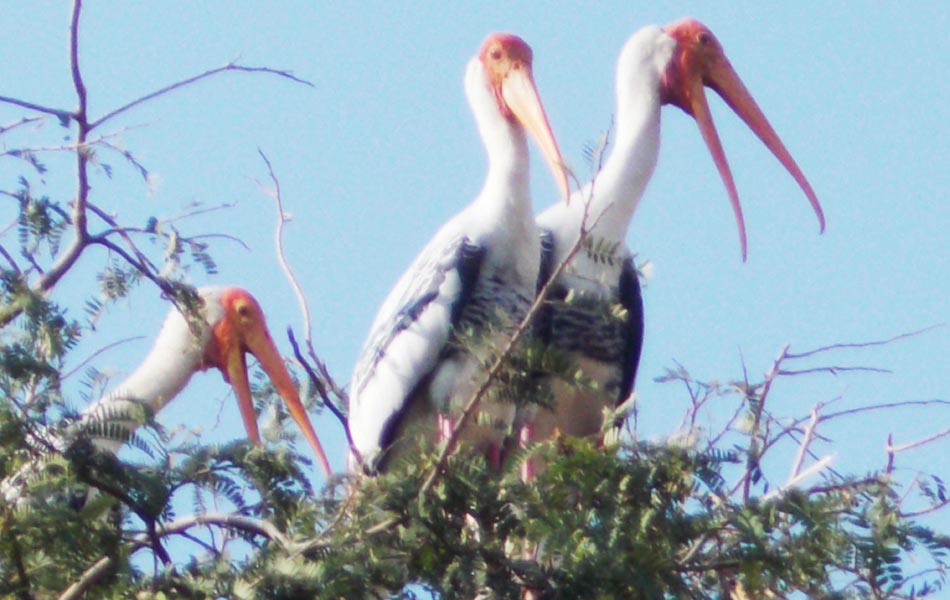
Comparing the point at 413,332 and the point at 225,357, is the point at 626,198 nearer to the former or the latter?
the point at 413,332

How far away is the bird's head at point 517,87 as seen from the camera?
292 inches

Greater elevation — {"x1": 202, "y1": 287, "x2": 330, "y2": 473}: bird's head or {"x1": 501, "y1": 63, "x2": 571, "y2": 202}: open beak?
{"x1": 202, "y1": 287, "x2": 330, "y2": 473}: bird's head

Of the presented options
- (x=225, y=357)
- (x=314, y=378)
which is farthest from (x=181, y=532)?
(x=225, y=357)

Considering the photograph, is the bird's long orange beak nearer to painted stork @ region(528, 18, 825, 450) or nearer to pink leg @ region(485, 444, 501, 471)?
painted stork @ region(528, 18, 825, 450)

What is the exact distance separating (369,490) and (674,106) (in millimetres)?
4219

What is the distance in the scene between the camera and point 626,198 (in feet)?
24.9

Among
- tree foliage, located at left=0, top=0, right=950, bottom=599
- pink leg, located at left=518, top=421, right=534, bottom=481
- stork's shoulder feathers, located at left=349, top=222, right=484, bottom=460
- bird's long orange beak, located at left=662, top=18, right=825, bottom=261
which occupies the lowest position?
tree foliage, located at left=0, top=0, right=950, bottom=599

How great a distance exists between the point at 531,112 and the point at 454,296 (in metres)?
0.83

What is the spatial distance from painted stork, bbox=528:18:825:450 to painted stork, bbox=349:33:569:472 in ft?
0.55

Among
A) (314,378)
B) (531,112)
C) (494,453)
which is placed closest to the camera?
(314,378)

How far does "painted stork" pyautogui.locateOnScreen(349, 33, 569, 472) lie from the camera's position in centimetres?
716

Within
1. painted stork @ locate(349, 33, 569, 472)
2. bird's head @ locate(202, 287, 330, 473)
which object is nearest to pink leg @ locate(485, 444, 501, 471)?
painted stork @ locate(349, 33, 569, 472)

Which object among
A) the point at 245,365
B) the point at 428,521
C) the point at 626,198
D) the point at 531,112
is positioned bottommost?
the point at 428,521

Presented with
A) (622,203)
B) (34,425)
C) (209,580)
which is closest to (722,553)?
(209,580)
